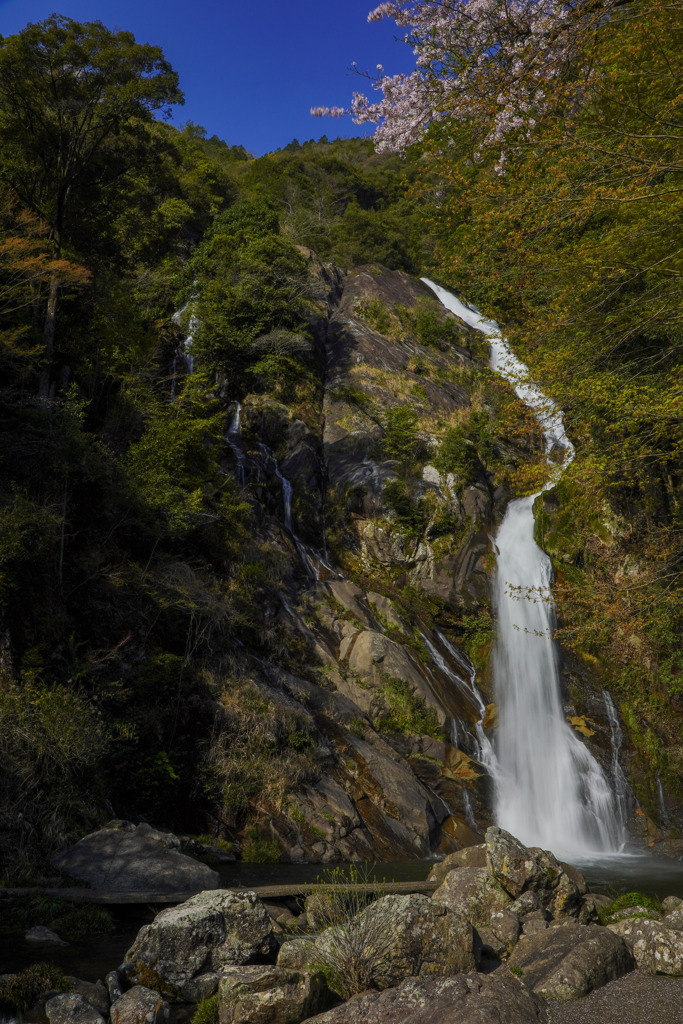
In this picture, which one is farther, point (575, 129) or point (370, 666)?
point (370, 666)

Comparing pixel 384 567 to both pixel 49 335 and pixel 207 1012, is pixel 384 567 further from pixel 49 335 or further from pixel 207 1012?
pixel 207 1012

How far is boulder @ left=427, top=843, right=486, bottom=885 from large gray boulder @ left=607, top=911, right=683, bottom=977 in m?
2.30

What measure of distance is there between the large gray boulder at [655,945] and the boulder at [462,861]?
230 centimetres

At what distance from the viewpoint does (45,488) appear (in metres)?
13.1

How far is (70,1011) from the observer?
17.3ft

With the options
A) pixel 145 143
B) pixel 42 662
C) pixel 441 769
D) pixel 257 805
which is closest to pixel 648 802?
pixel 441 769

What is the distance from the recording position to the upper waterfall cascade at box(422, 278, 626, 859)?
680 inches

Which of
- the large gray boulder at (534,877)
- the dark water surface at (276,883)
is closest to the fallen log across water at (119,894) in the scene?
the dark water surface at (276,883)

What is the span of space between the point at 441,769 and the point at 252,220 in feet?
85.5

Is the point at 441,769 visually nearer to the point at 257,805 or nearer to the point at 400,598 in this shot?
the point at 257,805

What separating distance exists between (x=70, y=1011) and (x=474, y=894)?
4932mm

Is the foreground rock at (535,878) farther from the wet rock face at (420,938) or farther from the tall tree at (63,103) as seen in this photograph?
the tall tree at (63,103)

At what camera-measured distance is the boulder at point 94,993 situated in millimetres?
5609

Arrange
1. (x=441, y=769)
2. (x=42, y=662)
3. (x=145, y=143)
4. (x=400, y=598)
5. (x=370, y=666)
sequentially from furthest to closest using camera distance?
(x=400, y=598) < (x=145, y=143) < (x=370, y=666) < (x=441, y=769) < (x=42, y=662)
